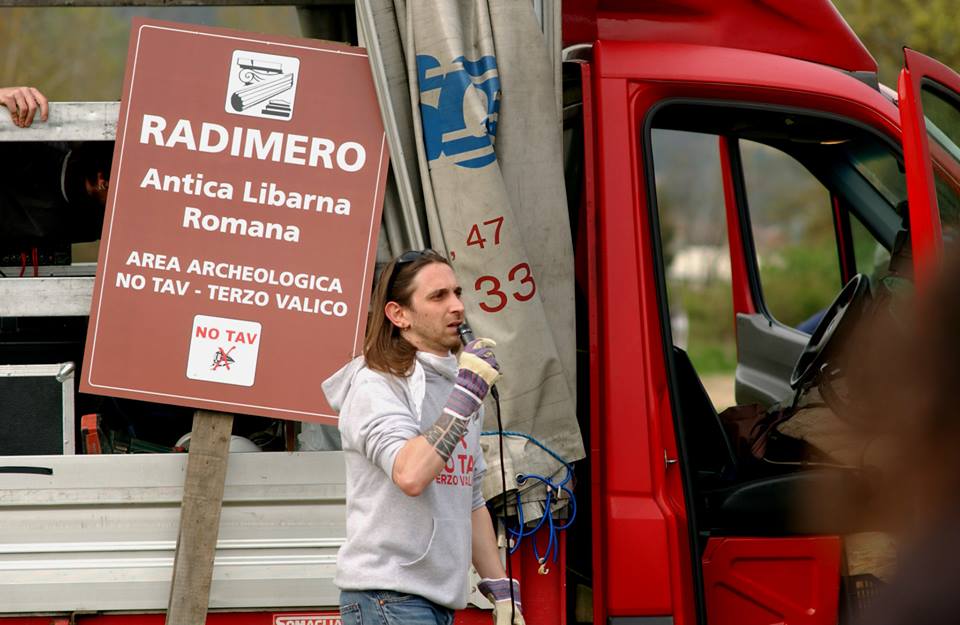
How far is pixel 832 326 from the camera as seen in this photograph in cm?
386

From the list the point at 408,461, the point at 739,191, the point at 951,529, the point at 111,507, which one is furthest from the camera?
the point at 739,191

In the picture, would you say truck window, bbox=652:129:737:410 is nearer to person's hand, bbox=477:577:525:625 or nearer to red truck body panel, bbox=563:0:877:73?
red truck body panel, bbox=563:0:877:73

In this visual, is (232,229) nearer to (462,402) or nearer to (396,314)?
(396,314)

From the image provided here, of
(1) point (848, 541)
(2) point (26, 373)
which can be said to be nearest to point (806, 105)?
(1) point (848, 541)

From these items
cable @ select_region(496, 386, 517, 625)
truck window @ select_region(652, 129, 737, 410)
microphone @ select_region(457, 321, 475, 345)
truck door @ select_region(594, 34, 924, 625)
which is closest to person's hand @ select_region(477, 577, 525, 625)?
cable @ select_region(496, 386, 517, 625)

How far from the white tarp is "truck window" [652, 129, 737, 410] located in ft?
5.08

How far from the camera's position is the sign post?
3078 mm

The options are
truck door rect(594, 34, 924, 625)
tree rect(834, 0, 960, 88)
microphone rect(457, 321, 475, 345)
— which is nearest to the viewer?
microphone rect(457, 321, 475, 345)

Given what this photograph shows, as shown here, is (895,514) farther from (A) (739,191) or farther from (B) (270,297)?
(A) (739,191)

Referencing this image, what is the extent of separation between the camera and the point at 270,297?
10.2ft

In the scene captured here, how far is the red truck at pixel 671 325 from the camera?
3043 millimetres

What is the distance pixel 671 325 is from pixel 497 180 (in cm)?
63

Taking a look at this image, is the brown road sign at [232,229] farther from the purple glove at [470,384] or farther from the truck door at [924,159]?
the truck door at [924,159]

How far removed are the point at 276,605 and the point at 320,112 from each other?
4.09ft
